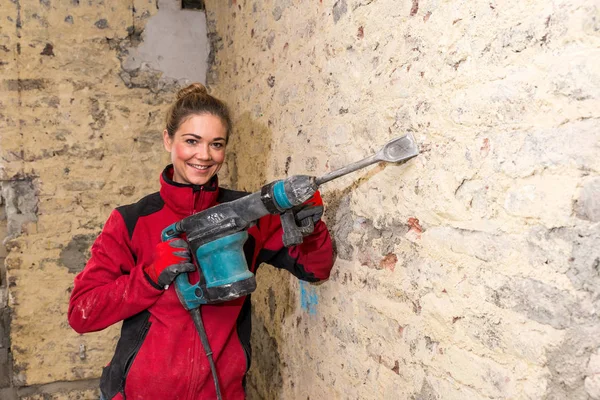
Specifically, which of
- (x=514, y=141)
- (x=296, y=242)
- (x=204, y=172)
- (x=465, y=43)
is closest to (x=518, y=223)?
(x=514, y=141)

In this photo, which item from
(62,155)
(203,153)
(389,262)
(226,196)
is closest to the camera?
(389,262)

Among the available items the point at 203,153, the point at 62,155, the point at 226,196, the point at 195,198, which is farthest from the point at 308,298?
the point at 62,155

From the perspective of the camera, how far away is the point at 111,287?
160 cm

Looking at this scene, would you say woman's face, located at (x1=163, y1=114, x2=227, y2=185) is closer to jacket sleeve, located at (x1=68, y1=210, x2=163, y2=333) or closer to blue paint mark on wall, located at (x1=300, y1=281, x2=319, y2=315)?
jacket sleeve, located at (x1=68, y1=210, x2=163, y2=333)

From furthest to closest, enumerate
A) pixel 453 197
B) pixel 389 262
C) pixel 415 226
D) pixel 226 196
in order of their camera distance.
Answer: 1. pixel 226 196
2. pixel 389 262
3. pixel 415 226
4. pixel 453 197

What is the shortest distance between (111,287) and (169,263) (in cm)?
23

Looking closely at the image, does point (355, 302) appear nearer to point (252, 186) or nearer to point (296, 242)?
point (296, 242)

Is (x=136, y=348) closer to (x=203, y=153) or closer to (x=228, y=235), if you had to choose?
(x=228, y=235)

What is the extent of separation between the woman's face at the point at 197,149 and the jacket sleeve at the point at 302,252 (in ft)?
0.95

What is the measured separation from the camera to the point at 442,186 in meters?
1.23

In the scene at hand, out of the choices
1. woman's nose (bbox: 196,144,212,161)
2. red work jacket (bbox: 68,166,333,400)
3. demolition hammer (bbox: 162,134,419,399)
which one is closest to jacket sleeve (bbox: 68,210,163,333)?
→ red work jacket (bbox: 68,166,333,400)

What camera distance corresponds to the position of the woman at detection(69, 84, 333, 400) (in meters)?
1.59

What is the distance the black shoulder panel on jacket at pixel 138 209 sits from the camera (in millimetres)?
1702

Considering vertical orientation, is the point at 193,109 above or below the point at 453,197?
above
